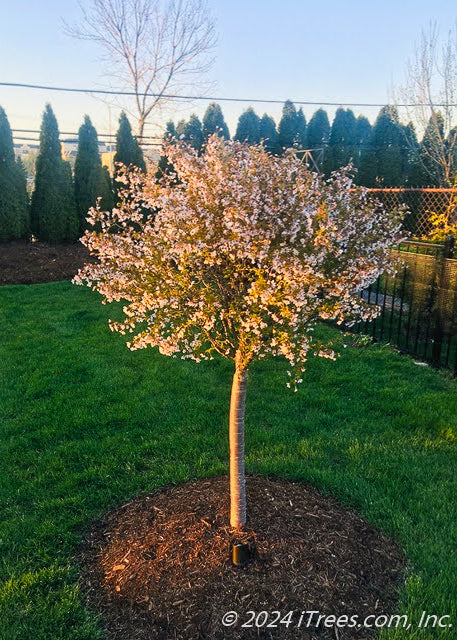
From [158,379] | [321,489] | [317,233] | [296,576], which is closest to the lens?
[317,233]

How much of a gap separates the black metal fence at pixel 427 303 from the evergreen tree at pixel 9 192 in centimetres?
1010

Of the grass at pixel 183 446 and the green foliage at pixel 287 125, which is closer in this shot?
the grass at pixel 183 446

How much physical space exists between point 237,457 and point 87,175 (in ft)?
43.8

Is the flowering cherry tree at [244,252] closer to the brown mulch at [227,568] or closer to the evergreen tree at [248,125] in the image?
the brown mulch at [227,568]

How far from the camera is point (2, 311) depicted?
8.94m

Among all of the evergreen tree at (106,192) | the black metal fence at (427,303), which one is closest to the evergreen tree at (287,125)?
the evergreen tree at (106,192)

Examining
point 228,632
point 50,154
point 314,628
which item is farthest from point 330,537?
point 50,154

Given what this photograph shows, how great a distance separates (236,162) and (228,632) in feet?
7.60

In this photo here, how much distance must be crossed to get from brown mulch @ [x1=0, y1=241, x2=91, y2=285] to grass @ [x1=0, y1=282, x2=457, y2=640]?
5416 mm

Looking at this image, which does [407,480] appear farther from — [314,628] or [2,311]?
[2,311]

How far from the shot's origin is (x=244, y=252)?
2369 millimetres

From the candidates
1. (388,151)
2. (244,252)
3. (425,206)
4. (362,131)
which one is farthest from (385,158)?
(244,252)

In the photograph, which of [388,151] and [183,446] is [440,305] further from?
[388,151]

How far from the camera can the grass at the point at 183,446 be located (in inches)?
110
